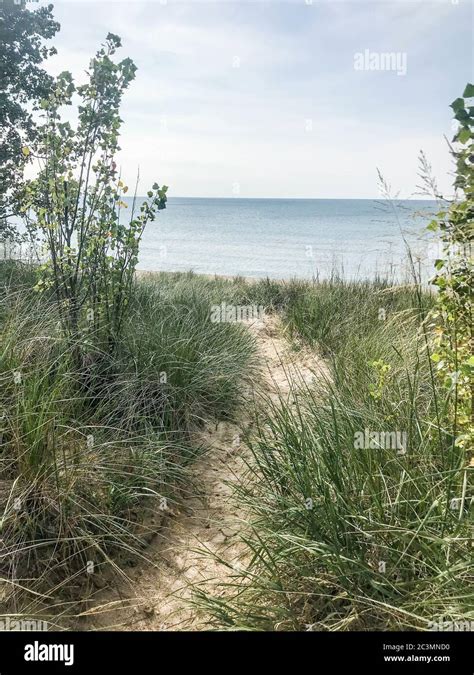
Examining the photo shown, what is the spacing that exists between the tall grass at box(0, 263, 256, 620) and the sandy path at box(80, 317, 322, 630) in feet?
0.34

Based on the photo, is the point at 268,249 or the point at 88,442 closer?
the point at 88,442

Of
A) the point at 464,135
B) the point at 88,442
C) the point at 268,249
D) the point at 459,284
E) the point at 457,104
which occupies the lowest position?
the point at 88,442

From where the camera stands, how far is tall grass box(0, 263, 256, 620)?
245 centimetres

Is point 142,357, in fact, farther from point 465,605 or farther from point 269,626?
point 465,605

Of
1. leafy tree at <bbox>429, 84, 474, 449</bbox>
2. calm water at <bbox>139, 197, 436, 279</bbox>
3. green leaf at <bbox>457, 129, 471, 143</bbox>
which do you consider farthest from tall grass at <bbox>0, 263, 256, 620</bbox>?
calm water at <bbox>139, 197, 436, 279</bbox>

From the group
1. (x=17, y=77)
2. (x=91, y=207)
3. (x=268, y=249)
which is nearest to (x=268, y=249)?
(x=268, y=249)

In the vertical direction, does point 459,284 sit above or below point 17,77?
below

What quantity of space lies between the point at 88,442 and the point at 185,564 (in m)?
0.84

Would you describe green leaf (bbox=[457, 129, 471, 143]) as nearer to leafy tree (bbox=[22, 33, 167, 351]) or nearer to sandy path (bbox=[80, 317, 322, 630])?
sandy path (bbox=[80, 317, 322, 630])

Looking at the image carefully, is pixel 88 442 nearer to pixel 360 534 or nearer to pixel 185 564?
pixel 185 564

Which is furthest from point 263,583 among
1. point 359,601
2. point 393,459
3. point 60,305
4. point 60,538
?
point 60,305

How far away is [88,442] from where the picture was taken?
290 cm
